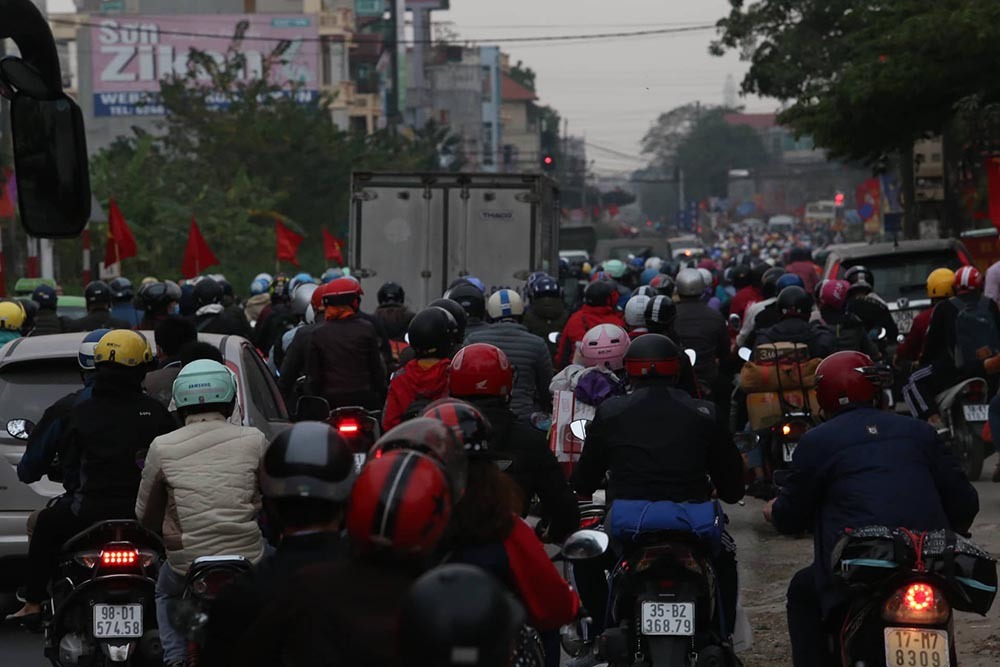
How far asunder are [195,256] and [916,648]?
2389 centimetres

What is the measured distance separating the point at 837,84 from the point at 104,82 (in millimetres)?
55994

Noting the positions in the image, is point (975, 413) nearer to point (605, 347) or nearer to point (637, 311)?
point (637, 311)

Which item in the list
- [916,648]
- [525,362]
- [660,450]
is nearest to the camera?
[916,648]

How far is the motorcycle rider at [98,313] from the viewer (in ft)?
47.3

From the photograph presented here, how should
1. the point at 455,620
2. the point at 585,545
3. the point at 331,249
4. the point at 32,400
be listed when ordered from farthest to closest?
1. the point at 331,249
2. the point at 32,400
3. the point at 585,545
4. the point at 455,620

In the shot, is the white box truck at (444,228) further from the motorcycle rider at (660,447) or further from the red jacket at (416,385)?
the motorcycle rider at (660,447)

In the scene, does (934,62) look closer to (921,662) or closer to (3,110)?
(3,110)

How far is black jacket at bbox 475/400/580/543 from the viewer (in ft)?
22.1

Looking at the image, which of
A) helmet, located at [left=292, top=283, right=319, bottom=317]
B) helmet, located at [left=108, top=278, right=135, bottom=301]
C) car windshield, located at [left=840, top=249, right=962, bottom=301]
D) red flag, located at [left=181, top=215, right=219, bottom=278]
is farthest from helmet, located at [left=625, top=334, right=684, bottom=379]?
red flag, located at [left=181, top=215, right=219, bottom=278]

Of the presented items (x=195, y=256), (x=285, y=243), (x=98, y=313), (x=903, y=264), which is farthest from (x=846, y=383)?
(x=285, y=243)

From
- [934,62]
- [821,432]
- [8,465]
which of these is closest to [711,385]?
[8,465]

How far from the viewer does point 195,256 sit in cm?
2912

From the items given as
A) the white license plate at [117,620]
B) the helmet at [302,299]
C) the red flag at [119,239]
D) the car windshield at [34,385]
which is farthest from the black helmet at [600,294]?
the red flag at [119,239]

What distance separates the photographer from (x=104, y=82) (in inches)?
3263
